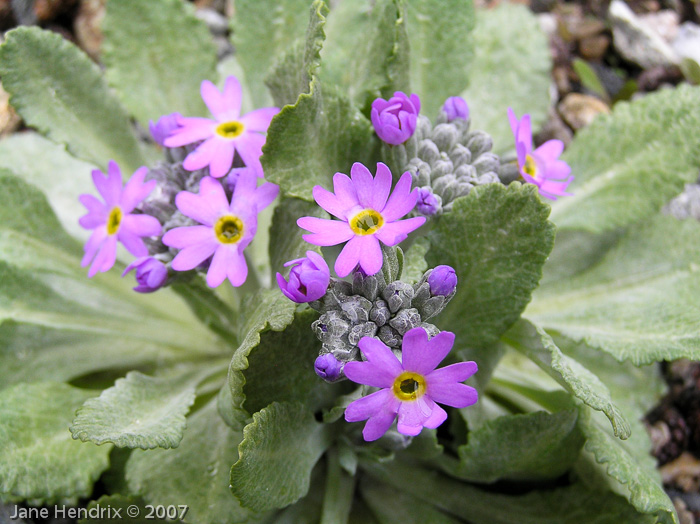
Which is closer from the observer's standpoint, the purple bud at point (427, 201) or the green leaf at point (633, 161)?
the purple bud at point (427, 201)

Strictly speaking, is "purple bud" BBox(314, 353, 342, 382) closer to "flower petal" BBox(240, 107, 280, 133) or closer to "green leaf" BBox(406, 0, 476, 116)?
"flower petal" BBox(240, 107, 280, 133)

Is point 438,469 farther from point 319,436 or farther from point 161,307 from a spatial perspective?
point 161,307

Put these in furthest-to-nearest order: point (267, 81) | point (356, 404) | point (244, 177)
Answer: point (267, 81)
point (244, 177)
point (356, 404)

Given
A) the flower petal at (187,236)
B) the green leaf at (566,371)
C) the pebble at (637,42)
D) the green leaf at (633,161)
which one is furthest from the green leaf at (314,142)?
the pebble at (637,42)

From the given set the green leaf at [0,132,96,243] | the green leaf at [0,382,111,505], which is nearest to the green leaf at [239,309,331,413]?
the green leaf at [0,382,111,505]

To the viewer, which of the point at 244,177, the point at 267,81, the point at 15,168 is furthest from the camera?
the point at 15,168

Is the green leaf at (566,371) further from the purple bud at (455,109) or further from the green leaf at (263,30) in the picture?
the green leaf at (263,30)

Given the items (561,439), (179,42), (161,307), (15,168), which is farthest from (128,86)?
(561,439)
